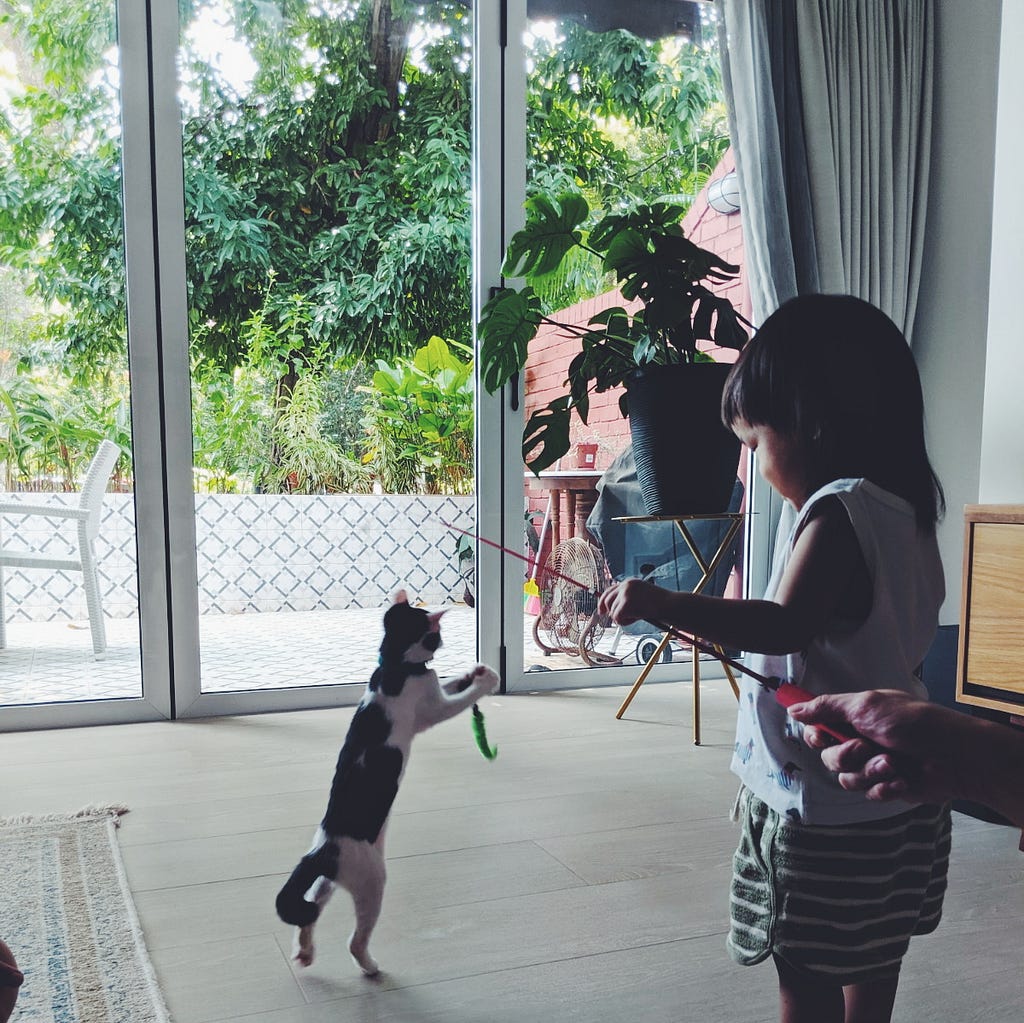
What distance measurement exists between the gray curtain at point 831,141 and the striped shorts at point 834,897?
2.28m

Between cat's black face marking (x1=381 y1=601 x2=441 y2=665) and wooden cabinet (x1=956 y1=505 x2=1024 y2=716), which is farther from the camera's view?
wooden cabinet (x1=956 y1=505 x2=1024 y2=716)

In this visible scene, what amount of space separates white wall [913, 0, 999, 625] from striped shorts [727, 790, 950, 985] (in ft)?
7.74

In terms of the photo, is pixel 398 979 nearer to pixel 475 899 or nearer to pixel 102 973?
pixel 475 899

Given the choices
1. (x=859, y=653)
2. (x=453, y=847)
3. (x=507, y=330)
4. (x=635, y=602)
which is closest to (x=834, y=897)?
(x=859, y=653)

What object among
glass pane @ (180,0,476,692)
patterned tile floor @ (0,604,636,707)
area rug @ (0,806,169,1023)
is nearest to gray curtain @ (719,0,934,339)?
glass pane @ (180,0,476,692)

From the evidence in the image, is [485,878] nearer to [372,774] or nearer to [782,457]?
[372,774]

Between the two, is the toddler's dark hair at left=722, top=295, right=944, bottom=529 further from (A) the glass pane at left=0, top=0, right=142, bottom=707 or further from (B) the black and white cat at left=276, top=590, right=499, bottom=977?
(A) the glass pane at left=0, top=0, right=142, bottom=707

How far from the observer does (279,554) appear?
9.68 feet

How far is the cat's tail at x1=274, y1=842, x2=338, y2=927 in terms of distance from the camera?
124cm

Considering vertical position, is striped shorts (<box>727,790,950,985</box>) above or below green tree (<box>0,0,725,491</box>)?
below

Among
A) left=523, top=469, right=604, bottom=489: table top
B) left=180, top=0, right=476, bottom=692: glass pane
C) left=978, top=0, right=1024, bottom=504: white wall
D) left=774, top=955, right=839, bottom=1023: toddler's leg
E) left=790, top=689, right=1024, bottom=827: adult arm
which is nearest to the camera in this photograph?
left=790, top=689, right=1024, bottom=827: adult arm

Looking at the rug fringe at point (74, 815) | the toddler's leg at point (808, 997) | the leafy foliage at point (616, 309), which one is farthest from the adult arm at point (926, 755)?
the leafy foliage at point (616, 309)

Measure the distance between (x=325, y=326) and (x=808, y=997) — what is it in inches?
95.2

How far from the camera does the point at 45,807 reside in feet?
6.54
